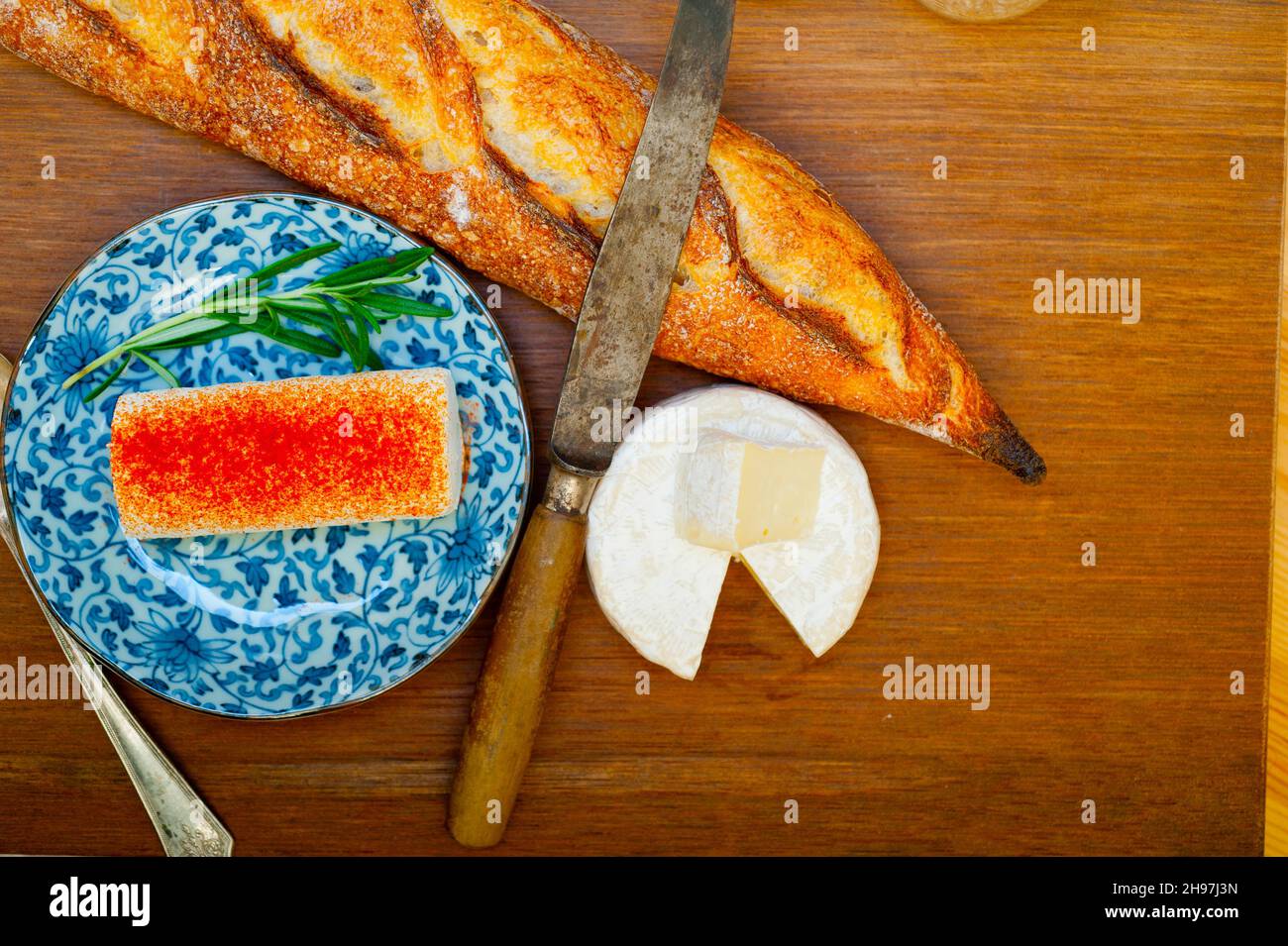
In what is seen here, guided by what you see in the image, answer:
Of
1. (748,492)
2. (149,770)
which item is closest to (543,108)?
(748,492)

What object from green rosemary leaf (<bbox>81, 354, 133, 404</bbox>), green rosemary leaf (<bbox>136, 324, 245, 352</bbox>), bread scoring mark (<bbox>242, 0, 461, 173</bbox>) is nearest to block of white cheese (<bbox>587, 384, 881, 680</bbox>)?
bread scoring mark (<bbox>242, 0, 461, 173</bbox>)

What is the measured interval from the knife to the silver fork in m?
0.45

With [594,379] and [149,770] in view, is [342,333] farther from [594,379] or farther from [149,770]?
[149,770]

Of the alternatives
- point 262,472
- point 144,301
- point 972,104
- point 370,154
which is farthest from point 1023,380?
point 144,301

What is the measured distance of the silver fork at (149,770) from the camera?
1.43 m

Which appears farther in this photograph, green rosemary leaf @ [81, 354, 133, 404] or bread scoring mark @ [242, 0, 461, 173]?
green rosemary leaf @ [81, 354, 133, 404]

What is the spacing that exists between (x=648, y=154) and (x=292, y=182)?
621 millimetres

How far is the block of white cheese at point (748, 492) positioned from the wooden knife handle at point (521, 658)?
18cm

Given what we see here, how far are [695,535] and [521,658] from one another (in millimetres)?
338

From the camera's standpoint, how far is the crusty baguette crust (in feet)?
4.04

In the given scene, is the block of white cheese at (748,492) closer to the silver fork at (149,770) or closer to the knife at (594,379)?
the knife at (594,379)

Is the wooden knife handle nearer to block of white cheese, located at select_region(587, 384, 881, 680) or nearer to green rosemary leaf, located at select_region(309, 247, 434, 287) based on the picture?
block of white cheese, located at select_region(587, 384, 881, 680)

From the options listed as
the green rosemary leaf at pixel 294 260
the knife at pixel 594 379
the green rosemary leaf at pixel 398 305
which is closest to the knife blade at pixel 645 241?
the knife at pixel 594 379

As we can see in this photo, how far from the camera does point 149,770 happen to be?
4.73ft
